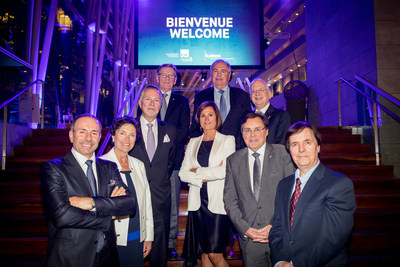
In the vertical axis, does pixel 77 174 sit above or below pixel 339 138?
below

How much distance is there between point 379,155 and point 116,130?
171 inches

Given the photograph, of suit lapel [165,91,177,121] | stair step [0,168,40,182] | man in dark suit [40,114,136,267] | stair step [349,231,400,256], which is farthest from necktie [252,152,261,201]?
stair step [0,168,40,182]

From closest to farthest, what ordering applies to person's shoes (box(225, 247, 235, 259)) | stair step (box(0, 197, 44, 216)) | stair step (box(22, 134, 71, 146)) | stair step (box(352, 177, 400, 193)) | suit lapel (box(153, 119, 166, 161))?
1. suit lapel (box(153, 119, 166, 161))
2. person's shoes (box(225, 247, 235, 259))
3. stair step (box(0, 197, 44, 216))
4. stair step (box(352, 177, 400, 193))
5. stair step (box(22, 134, 71, 146))

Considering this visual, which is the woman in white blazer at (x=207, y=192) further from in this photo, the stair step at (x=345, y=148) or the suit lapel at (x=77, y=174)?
the stair step at (x=345, y=148)

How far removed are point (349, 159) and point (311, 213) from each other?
339cm

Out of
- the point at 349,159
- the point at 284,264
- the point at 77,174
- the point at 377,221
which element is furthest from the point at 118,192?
the point at 349,159

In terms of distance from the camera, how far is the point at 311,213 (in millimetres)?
1618

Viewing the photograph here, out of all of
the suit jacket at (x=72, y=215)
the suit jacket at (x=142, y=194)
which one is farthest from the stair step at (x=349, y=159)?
the suit jacket at (x=72, y=215)

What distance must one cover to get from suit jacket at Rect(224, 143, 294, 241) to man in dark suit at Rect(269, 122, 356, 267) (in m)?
0.24

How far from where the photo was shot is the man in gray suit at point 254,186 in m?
2.09

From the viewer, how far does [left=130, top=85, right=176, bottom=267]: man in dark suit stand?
8.04 feet

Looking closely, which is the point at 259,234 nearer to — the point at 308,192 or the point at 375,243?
the point at 308,192

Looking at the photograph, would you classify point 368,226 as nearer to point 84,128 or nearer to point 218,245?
point 218,245

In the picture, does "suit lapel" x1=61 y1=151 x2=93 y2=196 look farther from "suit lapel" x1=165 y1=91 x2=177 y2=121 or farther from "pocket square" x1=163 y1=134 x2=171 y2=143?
"suit lapel" x1=165 y1=91 x2=177 y2=121
